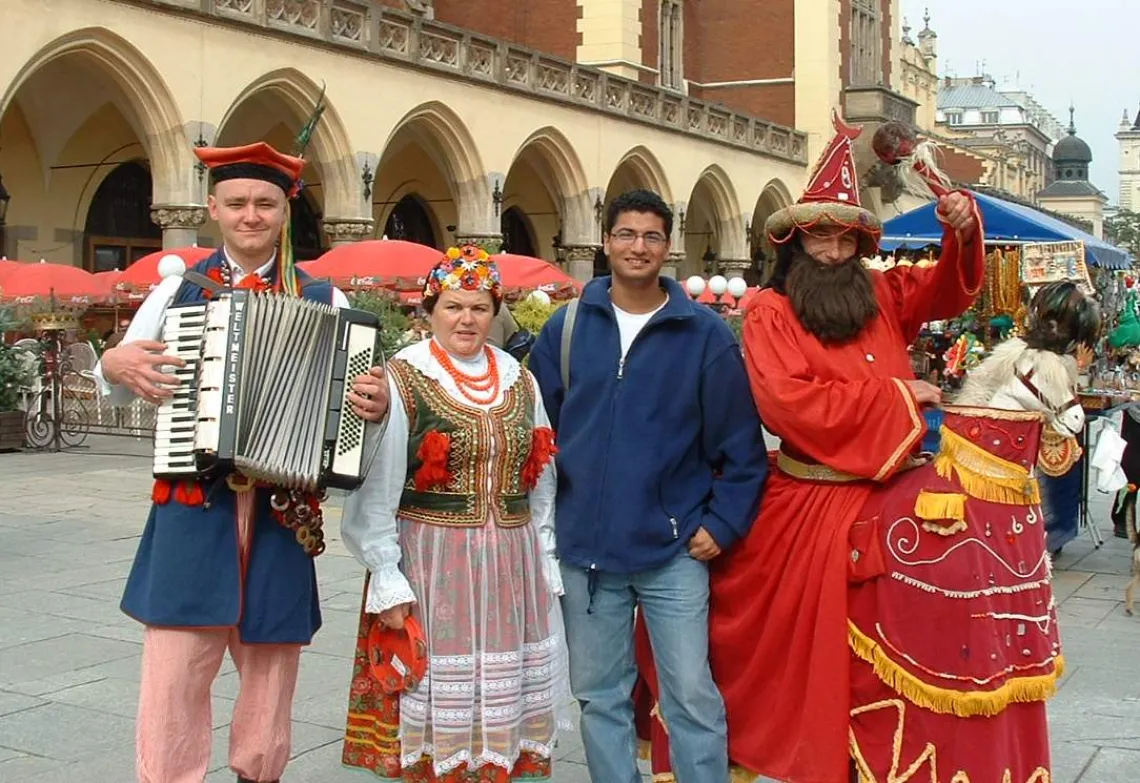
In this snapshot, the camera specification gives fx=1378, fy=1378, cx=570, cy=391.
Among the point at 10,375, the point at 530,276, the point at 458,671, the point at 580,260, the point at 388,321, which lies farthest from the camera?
the point at 580,260

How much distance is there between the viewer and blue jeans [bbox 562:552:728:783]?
11.5 feet

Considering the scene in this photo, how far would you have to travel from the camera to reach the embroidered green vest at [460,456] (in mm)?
3438

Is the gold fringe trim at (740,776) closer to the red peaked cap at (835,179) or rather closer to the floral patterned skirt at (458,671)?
the floral patterned skirt at (458,671)

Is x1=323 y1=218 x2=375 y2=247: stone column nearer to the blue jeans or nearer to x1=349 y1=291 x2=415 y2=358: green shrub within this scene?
x1=349 y1=291 x2=415 y2=358: green shrub

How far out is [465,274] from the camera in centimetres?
349

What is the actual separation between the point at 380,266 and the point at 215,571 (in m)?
13.0

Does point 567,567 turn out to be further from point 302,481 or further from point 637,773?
point 302,481

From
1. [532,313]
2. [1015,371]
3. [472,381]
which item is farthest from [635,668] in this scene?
[532,313]

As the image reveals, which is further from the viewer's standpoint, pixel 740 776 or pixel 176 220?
pixel 176 220

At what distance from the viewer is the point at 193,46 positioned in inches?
703

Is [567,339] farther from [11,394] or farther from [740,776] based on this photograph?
[11,394]

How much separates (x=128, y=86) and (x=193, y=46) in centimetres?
98

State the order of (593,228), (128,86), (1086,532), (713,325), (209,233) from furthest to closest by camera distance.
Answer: (593,228), (209,233), (128,86), (1086,532), (713,325)

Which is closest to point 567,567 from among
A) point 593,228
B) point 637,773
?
point 637,773
